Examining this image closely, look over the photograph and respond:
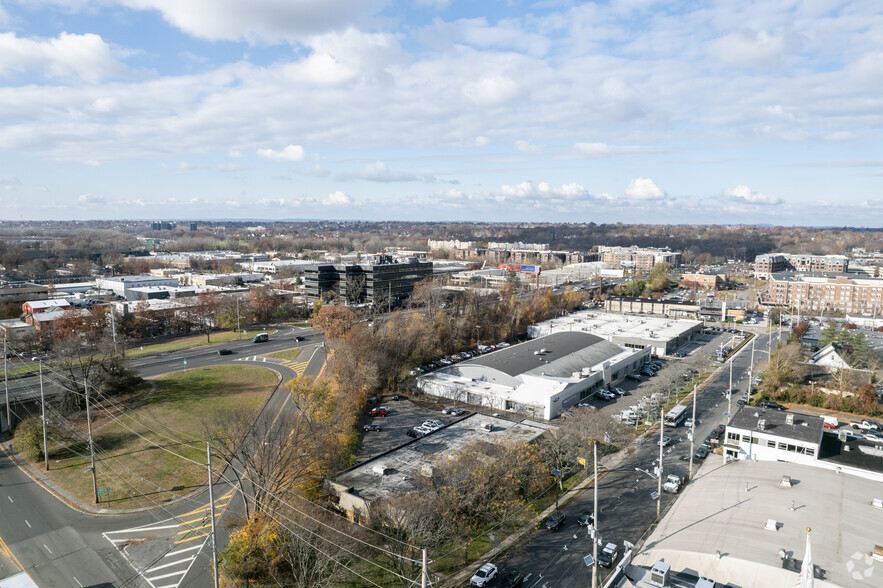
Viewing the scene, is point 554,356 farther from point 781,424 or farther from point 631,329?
point 631,329

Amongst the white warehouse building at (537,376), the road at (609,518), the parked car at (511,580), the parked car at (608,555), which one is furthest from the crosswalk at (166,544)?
the white warehouse building at (537,376)

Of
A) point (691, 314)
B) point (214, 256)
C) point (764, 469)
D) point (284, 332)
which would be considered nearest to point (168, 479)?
point (764, 469)

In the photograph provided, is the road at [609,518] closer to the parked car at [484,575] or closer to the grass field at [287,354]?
the parked car at [484,575]

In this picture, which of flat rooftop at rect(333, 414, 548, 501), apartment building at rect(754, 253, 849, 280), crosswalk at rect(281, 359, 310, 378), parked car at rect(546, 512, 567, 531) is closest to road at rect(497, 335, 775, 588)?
parked car at rect(546, 512, 567, 531)

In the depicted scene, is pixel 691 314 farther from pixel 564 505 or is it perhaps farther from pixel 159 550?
pixel 159 550

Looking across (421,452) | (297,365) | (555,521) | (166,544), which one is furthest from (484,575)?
(297,365)

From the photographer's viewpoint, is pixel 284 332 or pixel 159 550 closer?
pixel 159 550
